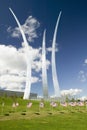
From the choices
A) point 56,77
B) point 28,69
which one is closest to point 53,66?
point 56,77

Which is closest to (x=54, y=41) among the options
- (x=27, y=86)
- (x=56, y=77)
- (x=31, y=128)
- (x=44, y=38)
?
(x=44, y=38)

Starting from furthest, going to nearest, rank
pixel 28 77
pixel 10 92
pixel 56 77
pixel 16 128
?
pixel 10 92
pixel 56 77
pixel 28 77
pixel 16 128

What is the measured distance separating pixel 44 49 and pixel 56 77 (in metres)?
6.92

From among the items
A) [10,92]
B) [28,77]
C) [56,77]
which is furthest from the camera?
[10,92]

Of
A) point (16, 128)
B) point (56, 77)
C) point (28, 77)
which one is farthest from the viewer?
point (56, 77)

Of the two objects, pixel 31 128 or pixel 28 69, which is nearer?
pixel 31 128

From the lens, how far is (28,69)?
194ft

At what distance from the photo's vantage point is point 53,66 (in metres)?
62.8

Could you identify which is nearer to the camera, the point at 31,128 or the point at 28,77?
the point at 31,128

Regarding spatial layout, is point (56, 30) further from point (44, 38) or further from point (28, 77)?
point (28, 77)

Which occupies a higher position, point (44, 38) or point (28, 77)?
point (44, 38)

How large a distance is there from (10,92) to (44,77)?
5081 centimetres

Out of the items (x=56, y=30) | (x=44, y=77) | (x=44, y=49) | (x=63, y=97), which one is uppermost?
(x=56, y=30)

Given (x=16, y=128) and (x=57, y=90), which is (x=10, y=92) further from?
(x=16, y=128)
